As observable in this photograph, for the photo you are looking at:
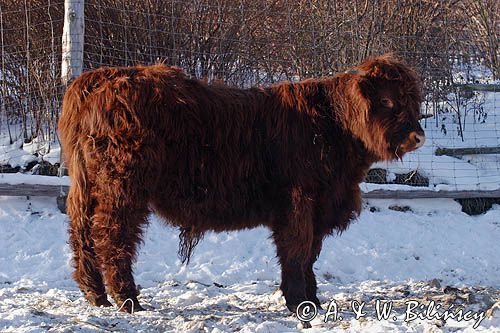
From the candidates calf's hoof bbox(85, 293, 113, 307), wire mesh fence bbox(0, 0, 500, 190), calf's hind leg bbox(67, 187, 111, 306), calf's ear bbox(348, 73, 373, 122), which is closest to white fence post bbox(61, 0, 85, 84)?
wire mesh fence bbox(0, 0, 500, 190)

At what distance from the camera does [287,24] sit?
989cm

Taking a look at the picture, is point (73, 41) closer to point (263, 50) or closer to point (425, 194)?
point (263, 50)

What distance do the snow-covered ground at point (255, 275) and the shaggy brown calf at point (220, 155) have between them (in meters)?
0.49

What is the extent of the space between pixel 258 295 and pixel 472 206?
4359 millimetres

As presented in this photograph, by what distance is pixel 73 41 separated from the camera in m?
7.83

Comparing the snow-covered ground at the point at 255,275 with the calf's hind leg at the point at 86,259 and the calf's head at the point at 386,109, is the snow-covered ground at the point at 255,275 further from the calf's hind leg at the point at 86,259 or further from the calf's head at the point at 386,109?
the calf's head at the point at 386,109

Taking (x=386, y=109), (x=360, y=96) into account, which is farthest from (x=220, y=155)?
(x=386, y=109)

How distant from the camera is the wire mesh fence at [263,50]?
29.3 ft

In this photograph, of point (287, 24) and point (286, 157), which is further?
point (287, 24)

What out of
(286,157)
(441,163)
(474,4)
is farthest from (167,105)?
(474,4)

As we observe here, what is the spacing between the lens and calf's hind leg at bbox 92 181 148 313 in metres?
4.99

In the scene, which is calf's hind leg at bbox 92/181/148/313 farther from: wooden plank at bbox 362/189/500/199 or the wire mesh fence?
wooden plank at bbox 362/189/500/199

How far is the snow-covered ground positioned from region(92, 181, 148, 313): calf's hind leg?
173 millimetres

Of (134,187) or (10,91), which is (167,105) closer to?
(134,187)
